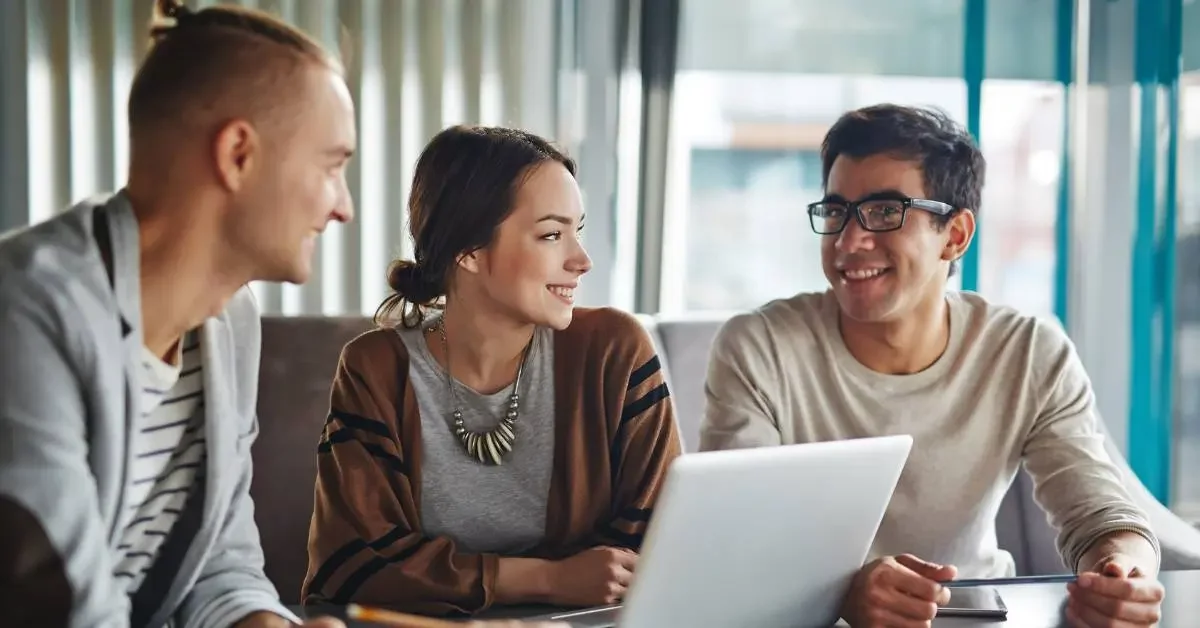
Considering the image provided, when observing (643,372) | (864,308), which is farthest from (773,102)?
(643,372)

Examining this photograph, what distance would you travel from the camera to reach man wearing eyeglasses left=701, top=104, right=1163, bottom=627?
1.66 metres

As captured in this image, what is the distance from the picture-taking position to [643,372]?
59.6 inches

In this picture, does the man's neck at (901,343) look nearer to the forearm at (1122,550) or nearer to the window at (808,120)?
the forearm at (1122,550)

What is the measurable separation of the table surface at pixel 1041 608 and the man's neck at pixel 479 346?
0.35 metres

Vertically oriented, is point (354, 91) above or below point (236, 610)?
above

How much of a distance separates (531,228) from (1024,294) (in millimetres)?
2333

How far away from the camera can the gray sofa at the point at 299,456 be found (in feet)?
6.72

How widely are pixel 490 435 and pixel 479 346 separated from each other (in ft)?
0.41

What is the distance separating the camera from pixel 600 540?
143 centimetres

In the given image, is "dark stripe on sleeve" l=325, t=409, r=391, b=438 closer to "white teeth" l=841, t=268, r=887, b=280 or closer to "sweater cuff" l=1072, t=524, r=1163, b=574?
"white teeth" l=841, t=268, r=887, b=280

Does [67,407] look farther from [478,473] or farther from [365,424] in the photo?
[478,473]

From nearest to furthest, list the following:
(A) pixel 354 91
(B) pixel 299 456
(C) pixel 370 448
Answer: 1. (C) pixel 370 448
2. (B) pixel 299 456
3. (A) pixel 354 91

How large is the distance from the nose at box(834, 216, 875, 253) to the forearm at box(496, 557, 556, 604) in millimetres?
672

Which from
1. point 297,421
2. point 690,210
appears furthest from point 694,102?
point 297,421
